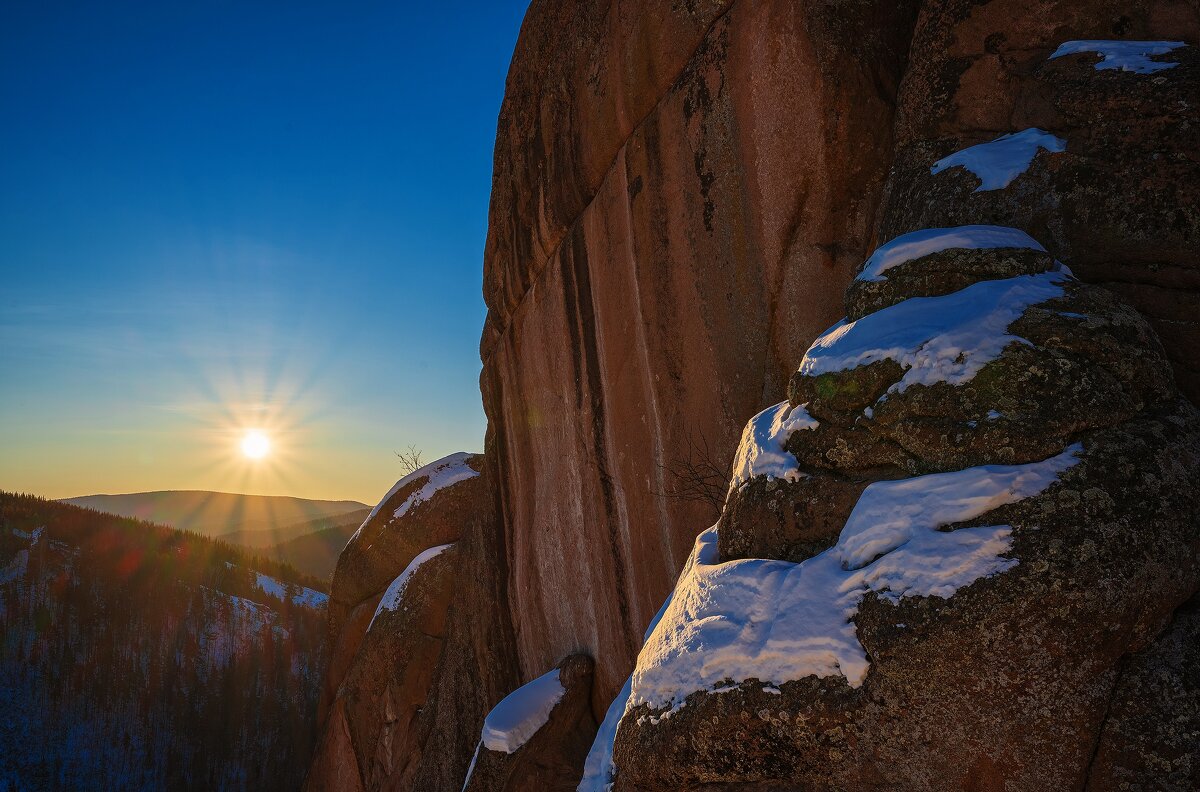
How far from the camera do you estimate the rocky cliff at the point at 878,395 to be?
2.59m

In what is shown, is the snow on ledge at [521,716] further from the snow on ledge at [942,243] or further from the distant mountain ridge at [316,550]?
the distant mountain ridge at [316,550]

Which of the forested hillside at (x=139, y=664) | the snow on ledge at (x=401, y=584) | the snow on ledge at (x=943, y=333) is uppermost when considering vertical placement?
the snow on ledge at (x=943, y=333)

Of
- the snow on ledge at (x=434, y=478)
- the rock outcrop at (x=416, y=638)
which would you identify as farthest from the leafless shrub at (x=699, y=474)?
the snow on ledge at (x=434, y=478)

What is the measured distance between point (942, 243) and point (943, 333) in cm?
58

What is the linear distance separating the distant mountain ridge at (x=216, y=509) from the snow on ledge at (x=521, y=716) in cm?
10004

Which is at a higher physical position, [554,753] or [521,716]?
[521,716]

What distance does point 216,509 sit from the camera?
11831cm

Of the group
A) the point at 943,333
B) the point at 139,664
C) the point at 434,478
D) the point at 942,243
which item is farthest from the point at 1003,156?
the point at 139,664

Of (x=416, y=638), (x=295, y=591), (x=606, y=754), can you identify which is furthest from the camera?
(x=295, y=591)

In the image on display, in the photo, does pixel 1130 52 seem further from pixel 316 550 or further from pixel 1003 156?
pixel 316 550

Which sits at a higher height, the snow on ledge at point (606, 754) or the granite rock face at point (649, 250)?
the granite rock face at point (649, 250)

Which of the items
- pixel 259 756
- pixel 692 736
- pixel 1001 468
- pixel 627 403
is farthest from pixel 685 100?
pixel 259 756

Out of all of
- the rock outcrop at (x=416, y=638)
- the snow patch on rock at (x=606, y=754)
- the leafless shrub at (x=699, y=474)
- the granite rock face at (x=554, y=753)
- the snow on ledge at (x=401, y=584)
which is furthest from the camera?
the snow on ledge at (x=401, y=584)

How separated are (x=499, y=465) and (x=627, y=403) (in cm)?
358
